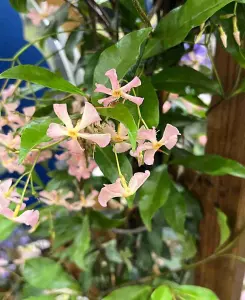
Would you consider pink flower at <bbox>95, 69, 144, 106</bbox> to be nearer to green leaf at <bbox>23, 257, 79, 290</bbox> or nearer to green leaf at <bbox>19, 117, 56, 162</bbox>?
green leaf at <bbox>19, 117, 56, 162</bbox>

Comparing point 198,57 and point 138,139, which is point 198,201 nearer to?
point 198,57

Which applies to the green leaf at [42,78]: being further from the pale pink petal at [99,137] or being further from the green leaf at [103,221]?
the green leaf at [103,221]

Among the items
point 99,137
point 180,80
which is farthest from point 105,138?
point 180,80

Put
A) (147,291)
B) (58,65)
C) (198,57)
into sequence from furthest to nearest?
(58,65) < (198,57) < (147,291)

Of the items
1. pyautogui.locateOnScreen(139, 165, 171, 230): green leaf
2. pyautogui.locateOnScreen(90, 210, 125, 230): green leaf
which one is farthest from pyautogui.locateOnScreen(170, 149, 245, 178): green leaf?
pyautogui.locateOnScreen(90, 210, 125, 230): green leaf

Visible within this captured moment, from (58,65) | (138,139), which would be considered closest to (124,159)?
(138,139)

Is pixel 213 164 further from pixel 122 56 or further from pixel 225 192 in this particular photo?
pixel 122 56
